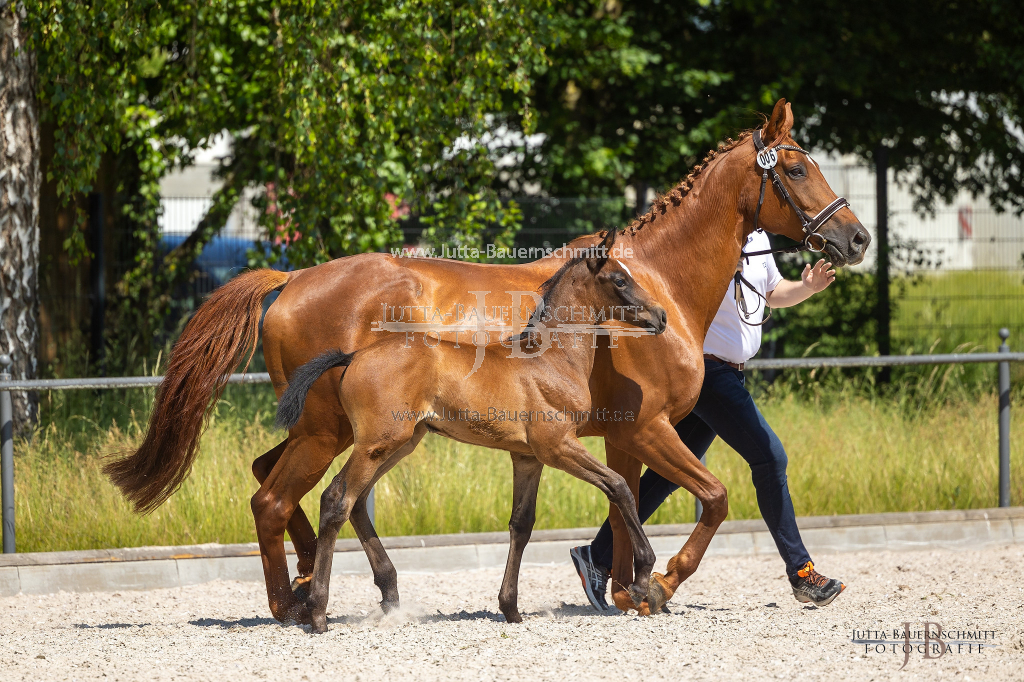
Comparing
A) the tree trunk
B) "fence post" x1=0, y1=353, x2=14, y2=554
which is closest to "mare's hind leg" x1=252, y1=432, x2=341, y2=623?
"fence post" x1=0, y1=353, x2=14, y2=554

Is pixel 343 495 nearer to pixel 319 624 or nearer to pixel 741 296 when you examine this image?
pixel 319 624

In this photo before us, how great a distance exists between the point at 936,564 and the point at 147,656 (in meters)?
4.38

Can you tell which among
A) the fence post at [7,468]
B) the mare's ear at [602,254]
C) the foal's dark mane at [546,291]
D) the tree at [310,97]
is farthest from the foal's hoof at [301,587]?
the tree at [310,97]

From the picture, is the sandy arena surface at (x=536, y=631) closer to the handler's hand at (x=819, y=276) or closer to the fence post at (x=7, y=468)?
the fence post at (x=7, y=468)

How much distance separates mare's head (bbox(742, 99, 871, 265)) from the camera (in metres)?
4.71

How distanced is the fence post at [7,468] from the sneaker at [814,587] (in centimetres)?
418

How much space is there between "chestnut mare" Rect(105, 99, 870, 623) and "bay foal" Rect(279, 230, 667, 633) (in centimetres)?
27

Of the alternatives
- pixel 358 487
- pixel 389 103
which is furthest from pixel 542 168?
pixel 358 487

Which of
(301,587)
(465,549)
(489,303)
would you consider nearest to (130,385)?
(301,587)

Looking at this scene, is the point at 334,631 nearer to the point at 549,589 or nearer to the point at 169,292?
the point at 549,589

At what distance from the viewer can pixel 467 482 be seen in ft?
21.6

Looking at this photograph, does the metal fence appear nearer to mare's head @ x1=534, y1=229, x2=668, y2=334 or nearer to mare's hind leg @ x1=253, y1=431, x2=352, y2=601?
mare's hind leg @ x1=253, y1=431, x2=352, y2=601

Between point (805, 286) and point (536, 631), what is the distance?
211 centimetres

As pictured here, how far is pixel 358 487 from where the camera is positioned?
4.22 meters
